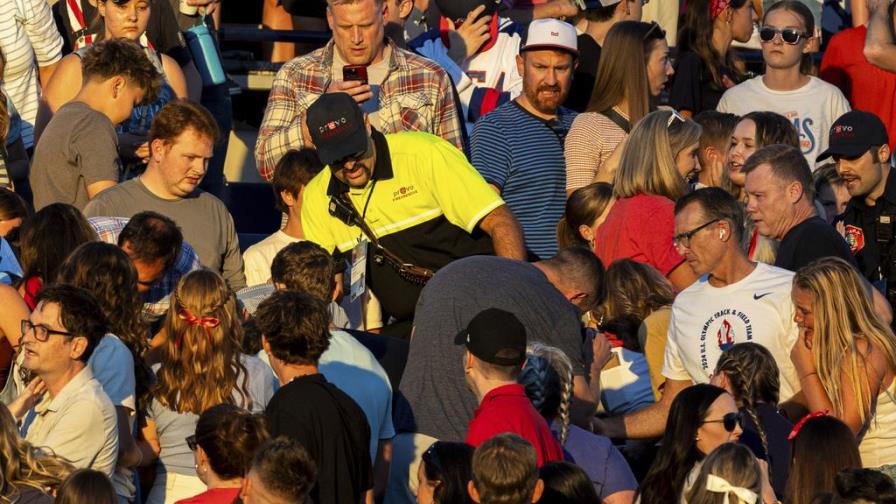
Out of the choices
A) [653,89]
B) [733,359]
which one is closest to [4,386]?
[733,359]

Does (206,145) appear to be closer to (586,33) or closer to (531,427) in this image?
(531,427)

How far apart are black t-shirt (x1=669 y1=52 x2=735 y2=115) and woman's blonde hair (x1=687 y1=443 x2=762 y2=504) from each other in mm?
5624

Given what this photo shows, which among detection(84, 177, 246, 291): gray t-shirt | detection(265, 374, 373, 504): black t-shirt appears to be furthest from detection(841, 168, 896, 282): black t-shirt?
detection(265, 374, 373, 504): black t-shirt

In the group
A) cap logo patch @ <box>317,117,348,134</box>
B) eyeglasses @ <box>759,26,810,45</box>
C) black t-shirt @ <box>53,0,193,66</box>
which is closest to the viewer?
cap logo patch @ <box>317,117,348,134</box>

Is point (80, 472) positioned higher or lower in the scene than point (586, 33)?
higher

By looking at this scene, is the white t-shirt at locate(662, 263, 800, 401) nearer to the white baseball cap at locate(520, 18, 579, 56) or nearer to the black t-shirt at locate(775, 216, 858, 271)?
the black t-shirt at locate(775, 216, 858, 271)

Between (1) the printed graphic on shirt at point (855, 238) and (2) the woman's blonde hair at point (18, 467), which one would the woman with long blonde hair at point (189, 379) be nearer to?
A: (2) the woman's blonde hair at point (18, 467)

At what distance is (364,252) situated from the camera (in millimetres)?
7820

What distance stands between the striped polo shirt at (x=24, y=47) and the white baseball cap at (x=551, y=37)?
109 inches

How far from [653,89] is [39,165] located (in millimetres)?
3739

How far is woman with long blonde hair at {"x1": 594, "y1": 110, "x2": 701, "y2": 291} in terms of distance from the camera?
27.9 feet

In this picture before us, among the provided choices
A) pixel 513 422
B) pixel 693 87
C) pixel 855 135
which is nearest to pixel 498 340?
pixel 513 422

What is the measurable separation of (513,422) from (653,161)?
3122mm

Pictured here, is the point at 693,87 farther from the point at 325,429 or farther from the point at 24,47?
the point at 325,429
